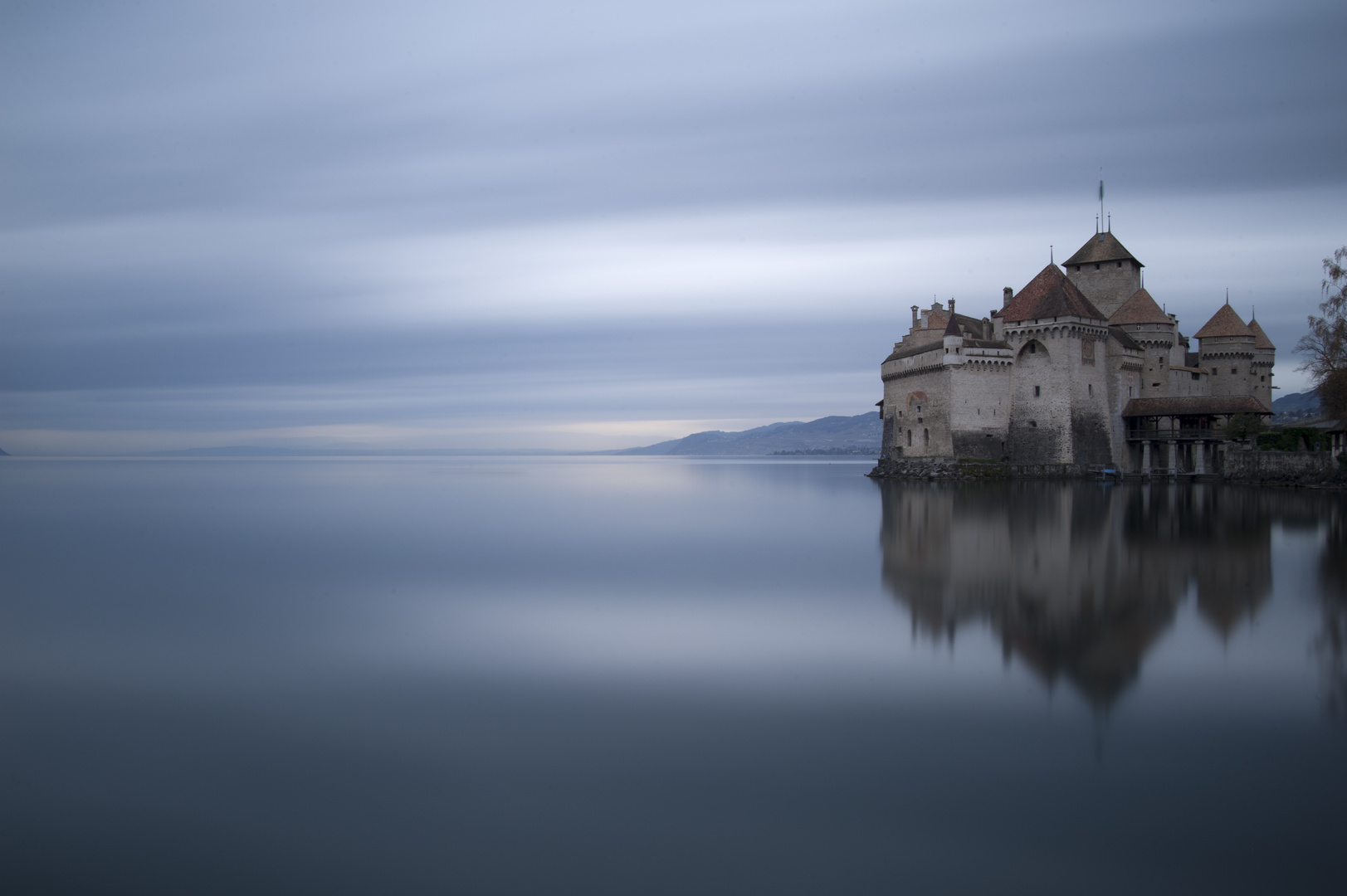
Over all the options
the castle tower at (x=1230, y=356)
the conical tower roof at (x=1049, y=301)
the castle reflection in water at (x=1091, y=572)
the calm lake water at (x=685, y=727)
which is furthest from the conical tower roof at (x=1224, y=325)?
the calm lake water at (x=685, y=727)

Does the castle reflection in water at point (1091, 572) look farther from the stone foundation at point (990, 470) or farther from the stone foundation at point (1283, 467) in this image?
the stone foundation at point (990, 470)

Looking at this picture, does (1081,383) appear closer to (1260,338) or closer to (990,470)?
(990,470)

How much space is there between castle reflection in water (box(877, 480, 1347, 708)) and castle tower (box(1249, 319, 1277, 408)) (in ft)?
62.5

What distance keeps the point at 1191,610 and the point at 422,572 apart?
11936 millimetres

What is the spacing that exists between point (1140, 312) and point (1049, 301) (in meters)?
6.93

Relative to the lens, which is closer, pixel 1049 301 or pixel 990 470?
pixel 1049 301

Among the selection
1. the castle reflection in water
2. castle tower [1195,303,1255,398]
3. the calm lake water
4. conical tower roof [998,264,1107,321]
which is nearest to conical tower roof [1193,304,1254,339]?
castle tower [1195,303,1255,398]

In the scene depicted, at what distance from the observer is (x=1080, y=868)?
459cm

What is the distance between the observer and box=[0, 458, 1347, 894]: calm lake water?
15.6 feet

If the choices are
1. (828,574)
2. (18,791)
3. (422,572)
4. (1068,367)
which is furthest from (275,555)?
(1068,367)

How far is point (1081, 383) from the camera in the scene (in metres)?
40.6

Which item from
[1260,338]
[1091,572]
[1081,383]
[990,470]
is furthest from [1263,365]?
[1091,572]

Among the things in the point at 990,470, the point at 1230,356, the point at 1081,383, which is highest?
the point at 1230,356

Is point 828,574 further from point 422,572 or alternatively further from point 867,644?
point 422,572
